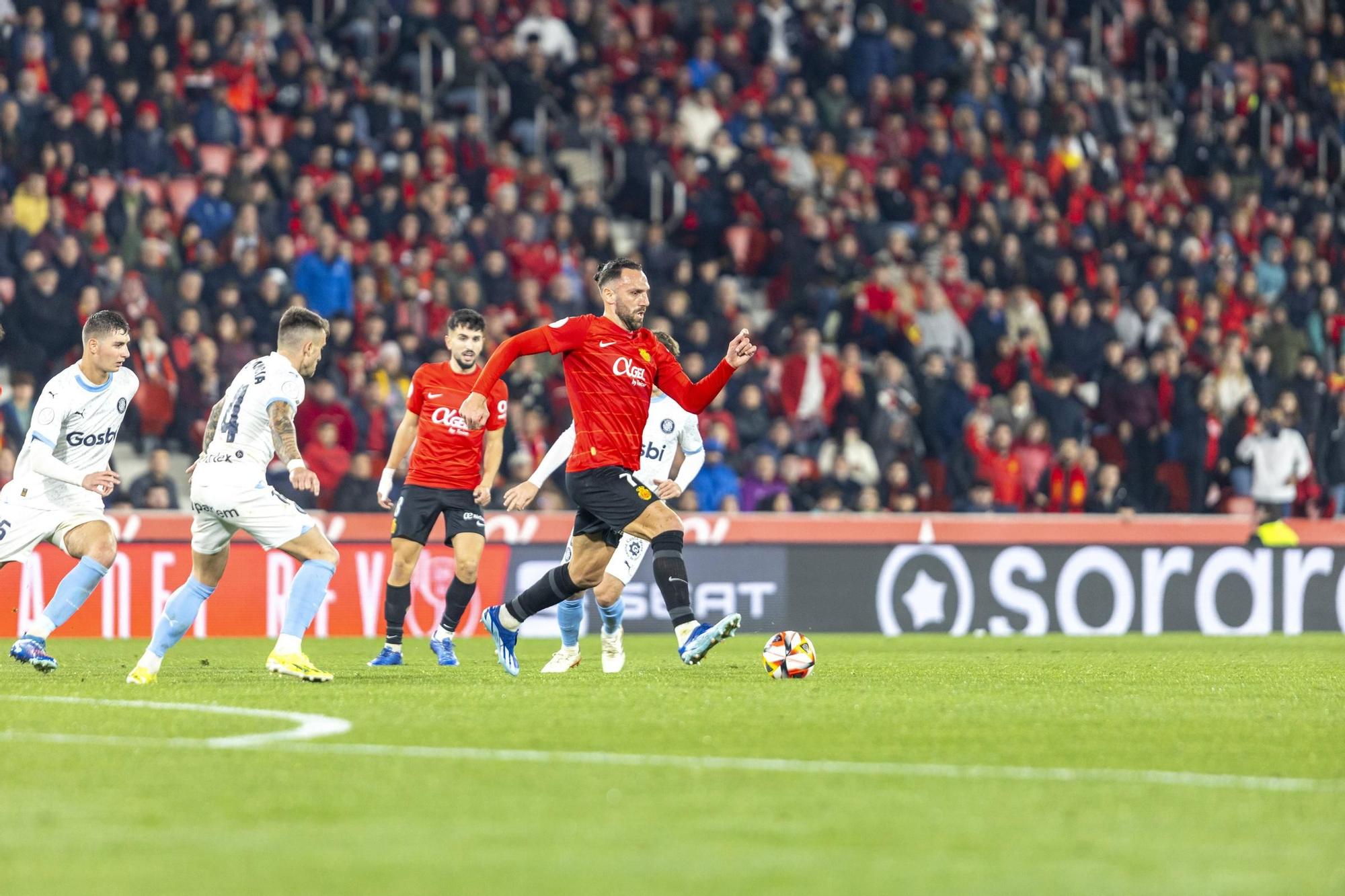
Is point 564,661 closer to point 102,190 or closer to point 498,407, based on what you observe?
point 498,407

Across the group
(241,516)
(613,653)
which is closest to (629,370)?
(613,653)

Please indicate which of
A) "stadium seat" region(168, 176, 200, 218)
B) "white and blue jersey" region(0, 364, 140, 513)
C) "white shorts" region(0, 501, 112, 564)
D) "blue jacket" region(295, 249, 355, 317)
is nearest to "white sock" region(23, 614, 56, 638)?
"white shorts" region(0, 501, 112, 564)

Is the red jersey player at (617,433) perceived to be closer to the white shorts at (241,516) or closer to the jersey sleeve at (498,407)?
the white shorts at (241,516)

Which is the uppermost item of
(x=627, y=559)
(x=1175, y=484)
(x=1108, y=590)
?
(x=1175, y=484)

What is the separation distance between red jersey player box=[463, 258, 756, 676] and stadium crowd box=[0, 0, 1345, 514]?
8.20m

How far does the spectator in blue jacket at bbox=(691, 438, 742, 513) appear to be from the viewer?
20.8 metres

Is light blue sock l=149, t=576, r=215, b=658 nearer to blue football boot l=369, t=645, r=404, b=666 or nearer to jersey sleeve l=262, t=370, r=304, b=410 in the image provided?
jersey sleeve l=262, t=370, r=304, b=410

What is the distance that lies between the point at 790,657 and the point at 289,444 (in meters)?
3.07

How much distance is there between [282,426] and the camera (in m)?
10.7

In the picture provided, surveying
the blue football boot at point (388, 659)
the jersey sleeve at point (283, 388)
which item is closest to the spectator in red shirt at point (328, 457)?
the blue football boot at point (388, 659)

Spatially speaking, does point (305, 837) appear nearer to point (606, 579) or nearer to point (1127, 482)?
point (606, 579)

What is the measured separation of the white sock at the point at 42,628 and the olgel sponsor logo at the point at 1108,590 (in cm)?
1008

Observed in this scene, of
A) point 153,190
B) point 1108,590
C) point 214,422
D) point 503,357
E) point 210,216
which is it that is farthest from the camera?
point 1108,590

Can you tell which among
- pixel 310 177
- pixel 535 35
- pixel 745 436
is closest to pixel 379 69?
pixel 535 35
